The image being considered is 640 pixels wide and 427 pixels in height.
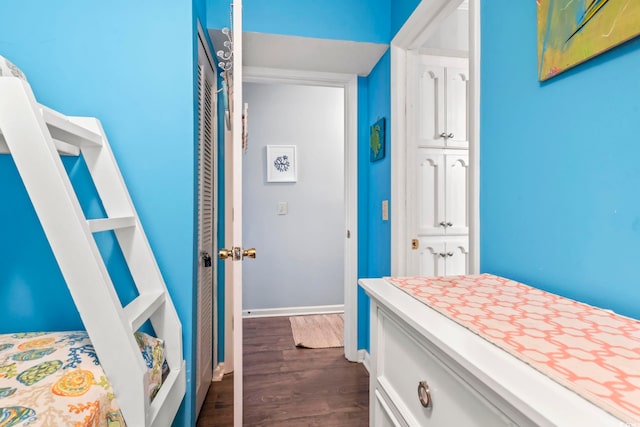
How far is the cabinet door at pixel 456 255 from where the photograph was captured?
73.7 inches

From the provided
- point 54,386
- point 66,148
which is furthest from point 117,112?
point 54,386

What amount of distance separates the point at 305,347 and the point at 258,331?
524mm

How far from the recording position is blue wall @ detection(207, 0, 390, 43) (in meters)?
1.66

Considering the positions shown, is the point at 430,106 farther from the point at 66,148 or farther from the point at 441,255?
the point at 66,148

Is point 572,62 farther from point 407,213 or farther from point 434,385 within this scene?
point 407,213

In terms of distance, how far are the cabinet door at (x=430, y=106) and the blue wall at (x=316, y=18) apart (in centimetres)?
32

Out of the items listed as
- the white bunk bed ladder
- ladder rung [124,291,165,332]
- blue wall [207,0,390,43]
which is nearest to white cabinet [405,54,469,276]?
blue wall [207,0,390,43]

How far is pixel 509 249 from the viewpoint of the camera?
94 centimetres

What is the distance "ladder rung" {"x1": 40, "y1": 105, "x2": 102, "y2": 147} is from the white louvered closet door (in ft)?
1.44

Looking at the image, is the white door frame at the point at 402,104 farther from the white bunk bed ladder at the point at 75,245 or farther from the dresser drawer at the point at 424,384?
the white bunk bed ladder at the point at 75,245

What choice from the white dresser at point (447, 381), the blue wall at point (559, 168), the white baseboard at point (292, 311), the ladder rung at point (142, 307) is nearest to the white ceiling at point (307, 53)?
the blue wall at point (559, 168)

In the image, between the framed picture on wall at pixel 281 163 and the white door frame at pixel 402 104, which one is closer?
the white door frame at pixel 402 104

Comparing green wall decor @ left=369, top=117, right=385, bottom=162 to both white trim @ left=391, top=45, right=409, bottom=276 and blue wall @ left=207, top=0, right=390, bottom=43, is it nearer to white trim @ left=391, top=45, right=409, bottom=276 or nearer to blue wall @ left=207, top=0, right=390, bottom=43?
white trim @ left=391, top=45, right=409, bottom=276

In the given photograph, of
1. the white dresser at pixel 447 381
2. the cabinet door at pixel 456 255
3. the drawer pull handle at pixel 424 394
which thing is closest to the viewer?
the white dresser at pixel 447 381
